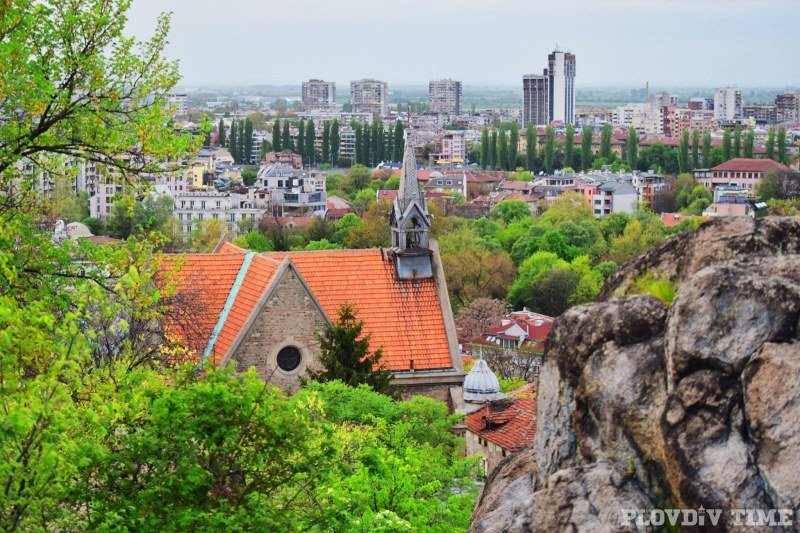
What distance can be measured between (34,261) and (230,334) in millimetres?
13078

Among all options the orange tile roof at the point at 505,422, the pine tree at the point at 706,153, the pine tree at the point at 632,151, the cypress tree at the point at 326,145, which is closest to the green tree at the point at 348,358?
the orange tile roof at the point at 505,422

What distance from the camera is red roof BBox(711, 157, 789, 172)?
160m

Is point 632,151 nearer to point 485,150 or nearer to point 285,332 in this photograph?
point 485,150

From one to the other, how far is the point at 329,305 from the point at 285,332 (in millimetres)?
1218

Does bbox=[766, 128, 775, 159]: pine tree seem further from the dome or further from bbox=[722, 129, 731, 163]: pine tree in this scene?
the dome

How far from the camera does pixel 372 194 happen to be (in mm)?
147375

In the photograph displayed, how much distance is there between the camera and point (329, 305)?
26.1 metres

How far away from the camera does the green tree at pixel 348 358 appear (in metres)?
23.6

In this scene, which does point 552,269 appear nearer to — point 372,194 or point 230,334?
point 372,194

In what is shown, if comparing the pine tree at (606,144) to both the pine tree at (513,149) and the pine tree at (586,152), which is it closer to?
the pine tree at (586,152)

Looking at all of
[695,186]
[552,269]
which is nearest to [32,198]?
[552,269]

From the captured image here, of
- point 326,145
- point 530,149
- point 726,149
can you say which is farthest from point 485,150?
point 726,149

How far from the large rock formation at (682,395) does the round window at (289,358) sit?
16403 mm

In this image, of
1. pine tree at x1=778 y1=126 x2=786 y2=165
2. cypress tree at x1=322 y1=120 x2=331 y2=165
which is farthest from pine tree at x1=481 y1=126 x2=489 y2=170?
pine tree at x1=778 y1=126 x2=786 y2=165
